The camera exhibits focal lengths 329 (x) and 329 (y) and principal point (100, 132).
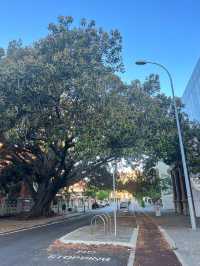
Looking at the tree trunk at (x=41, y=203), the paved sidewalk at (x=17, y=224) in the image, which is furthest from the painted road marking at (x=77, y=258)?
the tree trunk at (x=41, y=203)

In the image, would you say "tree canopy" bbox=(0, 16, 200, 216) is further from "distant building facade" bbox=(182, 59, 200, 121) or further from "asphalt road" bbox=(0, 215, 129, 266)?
"distant building facade" bbox=(182, 59, 200, 121)

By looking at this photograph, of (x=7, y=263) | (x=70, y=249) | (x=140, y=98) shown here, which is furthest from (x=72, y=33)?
(x=7, y=263)

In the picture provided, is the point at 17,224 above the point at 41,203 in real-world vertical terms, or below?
below

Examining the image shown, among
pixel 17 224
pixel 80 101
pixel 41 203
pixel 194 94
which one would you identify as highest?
pixel 194 94

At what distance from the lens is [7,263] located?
8539 millimetres

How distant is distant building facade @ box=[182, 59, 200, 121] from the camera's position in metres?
32.2

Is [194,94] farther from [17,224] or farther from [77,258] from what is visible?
[77,258]

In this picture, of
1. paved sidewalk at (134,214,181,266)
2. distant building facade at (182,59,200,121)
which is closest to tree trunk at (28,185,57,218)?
distant building facade at (182,59,200,121)

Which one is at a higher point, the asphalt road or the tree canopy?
the tree canopy

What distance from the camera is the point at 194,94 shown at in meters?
34.1

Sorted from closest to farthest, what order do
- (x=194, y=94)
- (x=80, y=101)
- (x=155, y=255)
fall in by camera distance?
(x=155, y=255)
(x=80, y=101)
(x=194, y=94)

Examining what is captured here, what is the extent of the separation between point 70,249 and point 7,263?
2789 mm

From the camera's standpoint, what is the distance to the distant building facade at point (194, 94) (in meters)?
32.2

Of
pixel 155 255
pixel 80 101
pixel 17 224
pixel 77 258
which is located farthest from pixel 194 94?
pixel 77 258
